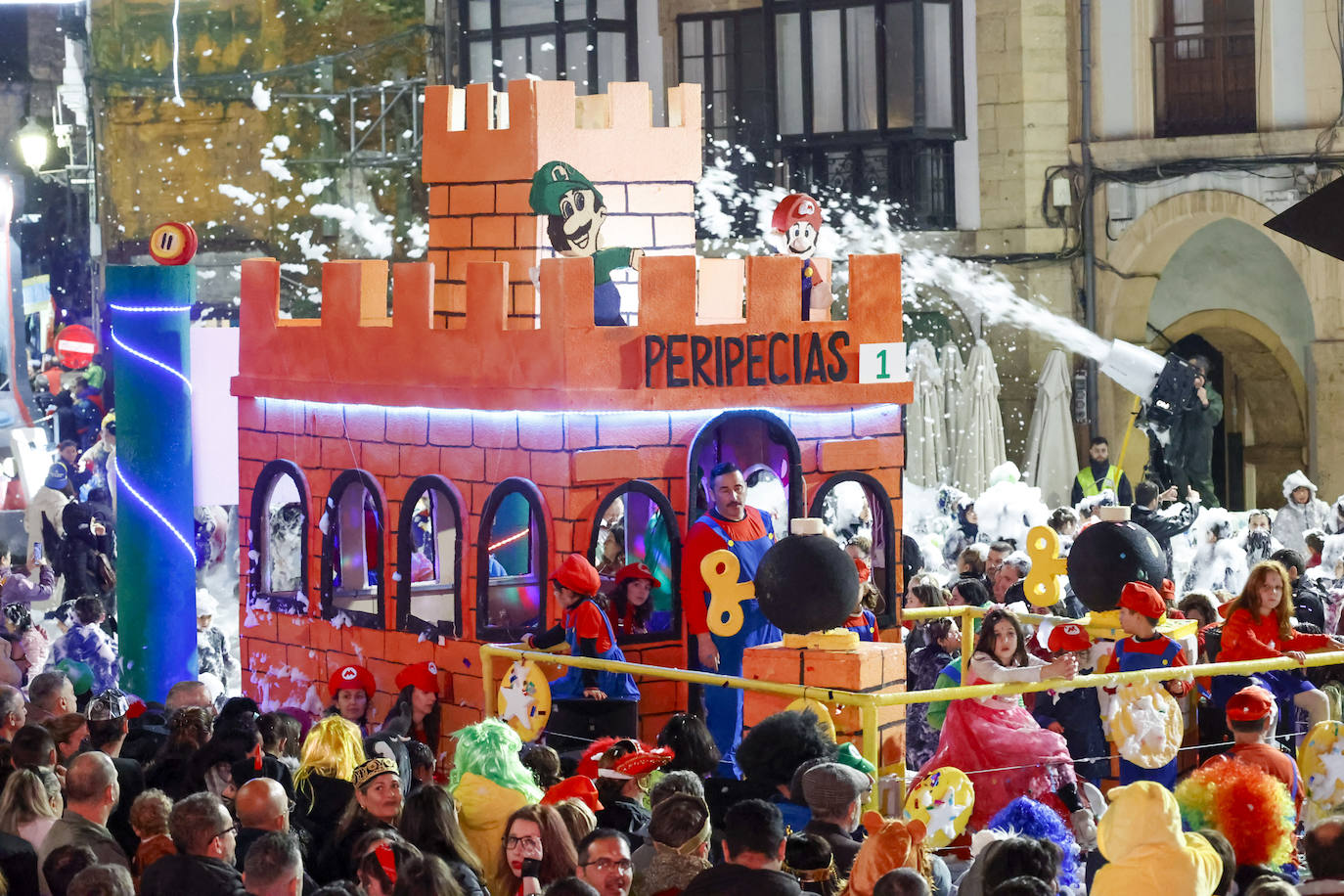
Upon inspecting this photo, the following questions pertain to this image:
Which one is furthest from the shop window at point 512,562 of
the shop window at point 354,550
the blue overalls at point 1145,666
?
the blue overalls at point 1145,666

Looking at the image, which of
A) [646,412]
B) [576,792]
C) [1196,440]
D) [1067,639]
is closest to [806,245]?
[646,412]

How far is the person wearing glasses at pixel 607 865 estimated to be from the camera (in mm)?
7000

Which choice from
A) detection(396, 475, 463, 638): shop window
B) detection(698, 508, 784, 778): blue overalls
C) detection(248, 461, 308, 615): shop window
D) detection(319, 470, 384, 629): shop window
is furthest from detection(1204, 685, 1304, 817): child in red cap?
detection(248, 461, 308, 615): shop window

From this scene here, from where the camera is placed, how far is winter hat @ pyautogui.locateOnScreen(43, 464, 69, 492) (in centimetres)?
1891

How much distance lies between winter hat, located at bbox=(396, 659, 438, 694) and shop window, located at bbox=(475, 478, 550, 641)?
1.32ft

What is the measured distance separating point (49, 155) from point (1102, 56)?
61.7 ft

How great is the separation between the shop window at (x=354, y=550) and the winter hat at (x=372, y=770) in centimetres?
475

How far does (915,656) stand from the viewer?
39.0 feet

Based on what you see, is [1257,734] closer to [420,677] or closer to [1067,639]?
[1067,639]

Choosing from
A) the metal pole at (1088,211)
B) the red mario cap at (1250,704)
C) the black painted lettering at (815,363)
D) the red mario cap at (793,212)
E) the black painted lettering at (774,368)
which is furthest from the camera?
the metal pole at (1088,211)

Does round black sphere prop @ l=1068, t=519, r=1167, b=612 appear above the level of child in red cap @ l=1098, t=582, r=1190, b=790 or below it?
above

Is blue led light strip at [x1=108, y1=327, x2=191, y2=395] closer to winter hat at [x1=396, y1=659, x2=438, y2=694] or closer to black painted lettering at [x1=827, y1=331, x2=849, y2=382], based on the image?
winter hat at [x1=396, y1=659, x2=438, y2=694]

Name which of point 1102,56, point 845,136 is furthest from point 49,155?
point 1102,56

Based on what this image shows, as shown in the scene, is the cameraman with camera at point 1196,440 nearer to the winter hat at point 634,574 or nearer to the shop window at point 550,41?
the shop window at point 550,41
